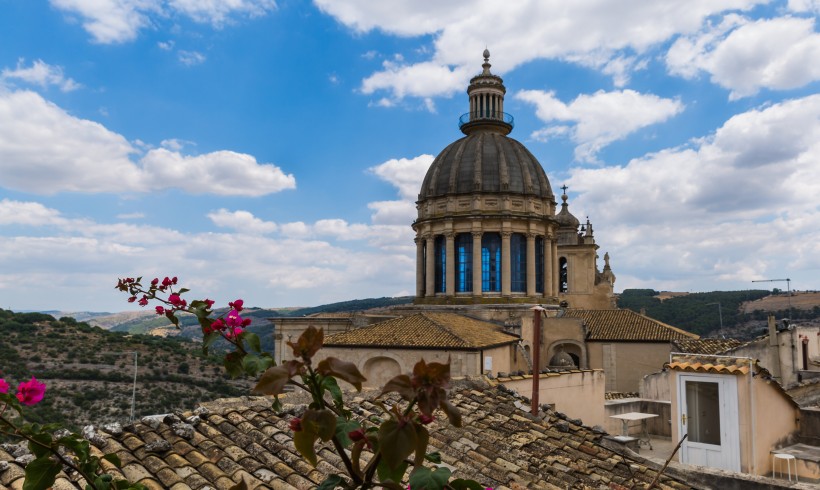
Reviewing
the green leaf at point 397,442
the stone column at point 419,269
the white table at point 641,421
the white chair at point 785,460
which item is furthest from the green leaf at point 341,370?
the stone column at point 419,269

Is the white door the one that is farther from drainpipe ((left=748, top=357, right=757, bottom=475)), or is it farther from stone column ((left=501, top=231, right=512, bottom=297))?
stone column ((left=501, top=231, right=512, bottom=297))

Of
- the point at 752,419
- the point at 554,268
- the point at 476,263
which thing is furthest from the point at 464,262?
the point at 752,419

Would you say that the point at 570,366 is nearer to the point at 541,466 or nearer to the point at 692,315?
the point at 541,466

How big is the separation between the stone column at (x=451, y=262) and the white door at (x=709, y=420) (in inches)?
1105

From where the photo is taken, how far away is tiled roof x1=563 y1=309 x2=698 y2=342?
32.6 m

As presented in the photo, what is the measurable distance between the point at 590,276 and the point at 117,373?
4048 centimetres

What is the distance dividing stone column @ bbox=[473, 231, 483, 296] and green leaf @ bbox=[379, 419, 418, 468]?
36450 millimetres

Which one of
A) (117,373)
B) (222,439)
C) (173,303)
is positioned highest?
(173,303)

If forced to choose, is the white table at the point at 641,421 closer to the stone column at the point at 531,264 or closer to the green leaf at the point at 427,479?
the green leaf at the point at 427,479

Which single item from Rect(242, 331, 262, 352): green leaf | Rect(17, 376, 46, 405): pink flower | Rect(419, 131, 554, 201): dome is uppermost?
Rect(419, 131, 554, 201): dome

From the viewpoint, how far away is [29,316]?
66.2 metres

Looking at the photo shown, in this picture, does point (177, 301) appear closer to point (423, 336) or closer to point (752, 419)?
point (752, 419)

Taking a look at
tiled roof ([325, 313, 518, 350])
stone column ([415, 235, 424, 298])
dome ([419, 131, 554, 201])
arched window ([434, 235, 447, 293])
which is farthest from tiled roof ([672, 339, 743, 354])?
stone column ([415, 235, 424, 298])

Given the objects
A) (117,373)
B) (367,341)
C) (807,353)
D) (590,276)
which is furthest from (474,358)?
(117,373)
